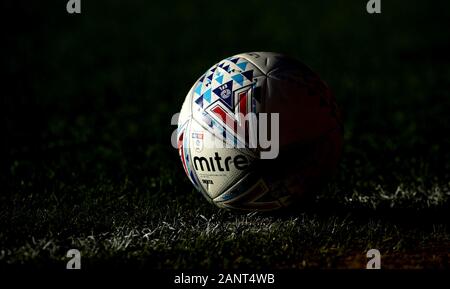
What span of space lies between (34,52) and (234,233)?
33.0ft

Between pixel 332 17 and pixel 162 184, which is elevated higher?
pixel 332 17

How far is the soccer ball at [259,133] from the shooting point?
5.62m

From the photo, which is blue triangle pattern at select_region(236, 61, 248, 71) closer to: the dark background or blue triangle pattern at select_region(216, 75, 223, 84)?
blue triangle pattern at select_region(216, 75, 223, 84)

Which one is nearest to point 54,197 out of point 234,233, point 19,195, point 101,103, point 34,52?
point 19,195

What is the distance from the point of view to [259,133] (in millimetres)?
5570

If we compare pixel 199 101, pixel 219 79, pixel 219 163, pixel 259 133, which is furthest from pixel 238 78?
pixel 219 163

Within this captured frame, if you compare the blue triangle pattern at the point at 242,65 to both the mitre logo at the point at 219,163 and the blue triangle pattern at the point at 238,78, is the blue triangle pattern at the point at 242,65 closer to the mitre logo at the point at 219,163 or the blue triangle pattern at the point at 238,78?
the blue triangle pattern at the point at 238,78

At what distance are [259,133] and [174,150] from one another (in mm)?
2972

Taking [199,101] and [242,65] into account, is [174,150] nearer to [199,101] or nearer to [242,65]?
[199,101]

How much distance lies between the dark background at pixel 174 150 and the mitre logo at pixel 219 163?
52 centimetres

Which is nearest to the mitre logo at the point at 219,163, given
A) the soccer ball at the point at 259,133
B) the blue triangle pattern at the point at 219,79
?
the soccer ball at the point at 259,133

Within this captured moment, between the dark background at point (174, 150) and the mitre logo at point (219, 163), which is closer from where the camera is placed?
the dark background at point (174, 150)

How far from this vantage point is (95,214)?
6109 millimetres
